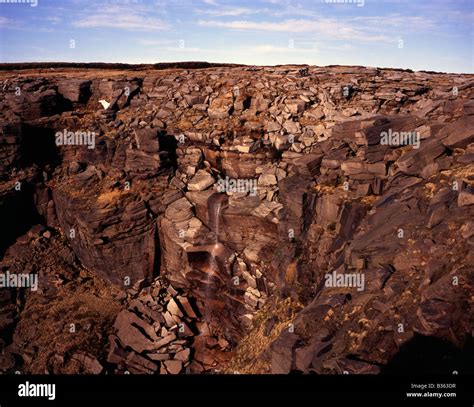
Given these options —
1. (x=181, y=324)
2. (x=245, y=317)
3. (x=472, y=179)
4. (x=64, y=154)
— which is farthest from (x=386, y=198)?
(x=64, y=154)

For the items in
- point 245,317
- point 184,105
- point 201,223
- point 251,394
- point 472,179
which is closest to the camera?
point 251,394

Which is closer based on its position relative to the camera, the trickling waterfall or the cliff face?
the cliff face

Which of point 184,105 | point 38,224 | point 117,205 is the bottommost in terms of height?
point 38,224

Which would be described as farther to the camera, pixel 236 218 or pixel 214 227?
pixel 214 227

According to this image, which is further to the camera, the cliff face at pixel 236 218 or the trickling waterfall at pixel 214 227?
the trickling waterfall at pixel 214 227

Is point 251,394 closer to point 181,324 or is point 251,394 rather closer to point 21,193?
point 181,324

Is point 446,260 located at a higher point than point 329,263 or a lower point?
higher

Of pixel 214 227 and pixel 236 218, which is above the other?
pixel 236 218

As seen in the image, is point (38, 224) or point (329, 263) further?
point (38, 224)
